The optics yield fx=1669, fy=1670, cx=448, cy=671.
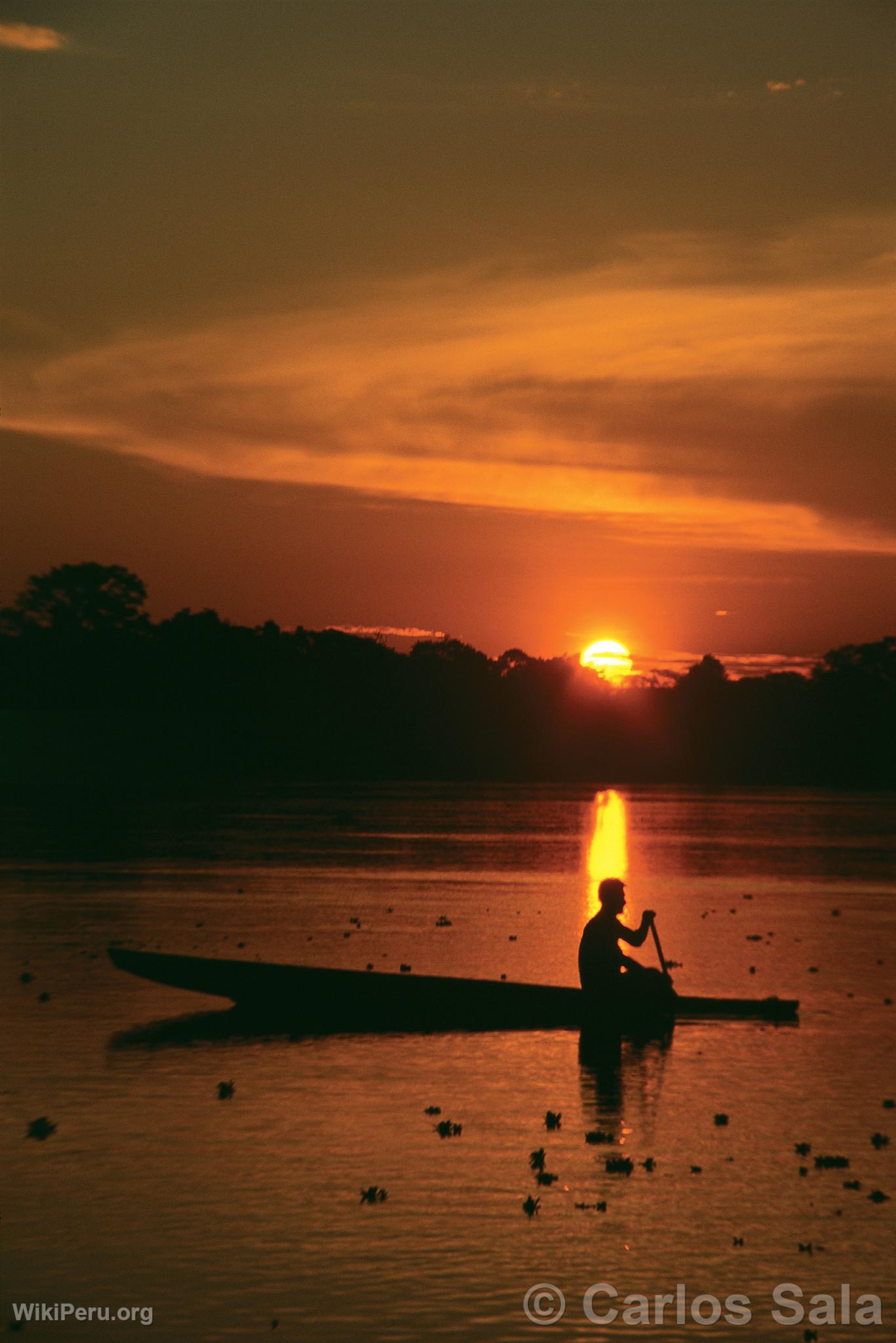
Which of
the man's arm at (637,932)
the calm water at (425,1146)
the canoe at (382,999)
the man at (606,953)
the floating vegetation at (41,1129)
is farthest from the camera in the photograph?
the canoe at (382,999)

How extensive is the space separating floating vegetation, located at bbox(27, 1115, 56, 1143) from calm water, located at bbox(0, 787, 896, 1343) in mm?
164

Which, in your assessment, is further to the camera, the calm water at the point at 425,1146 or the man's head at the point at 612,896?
the man's head at the point at 612,896

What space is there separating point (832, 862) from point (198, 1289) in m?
49.9

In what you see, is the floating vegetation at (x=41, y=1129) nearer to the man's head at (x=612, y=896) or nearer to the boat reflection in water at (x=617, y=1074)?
the boat reflection in water at (x=617, y=1074)

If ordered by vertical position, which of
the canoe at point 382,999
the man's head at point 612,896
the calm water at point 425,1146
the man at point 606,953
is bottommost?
the calm water at point 425,1146

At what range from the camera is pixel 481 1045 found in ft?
70.3

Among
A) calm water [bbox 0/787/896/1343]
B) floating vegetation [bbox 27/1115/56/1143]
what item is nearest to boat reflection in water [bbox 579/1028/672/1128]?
calm water [bbox 0/787/896/1343]

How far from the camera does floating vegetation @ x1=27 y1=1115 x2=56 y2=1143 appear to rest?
1602cm

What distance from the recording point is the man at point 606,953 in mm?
22375

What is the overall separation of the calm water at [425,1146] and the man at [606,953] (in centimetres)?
84

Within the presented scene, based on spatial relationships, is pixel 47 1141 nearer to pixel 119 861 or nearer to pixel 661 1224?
pixel 661 1224

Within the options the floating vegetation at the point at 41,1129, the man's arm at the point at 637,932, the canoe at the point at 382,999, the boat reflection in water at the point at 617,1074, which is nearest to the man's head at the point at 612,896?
the man's arm at the point at 637,932

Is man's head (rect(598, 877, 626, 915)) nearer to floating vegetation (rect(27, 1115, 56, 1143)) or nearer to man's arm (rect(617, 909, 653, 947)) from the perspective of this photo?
man's arm (rect(617, 909, 653, 947))

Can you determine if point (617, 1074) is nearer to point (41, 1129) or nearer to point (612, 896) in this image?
point (612, 896)
